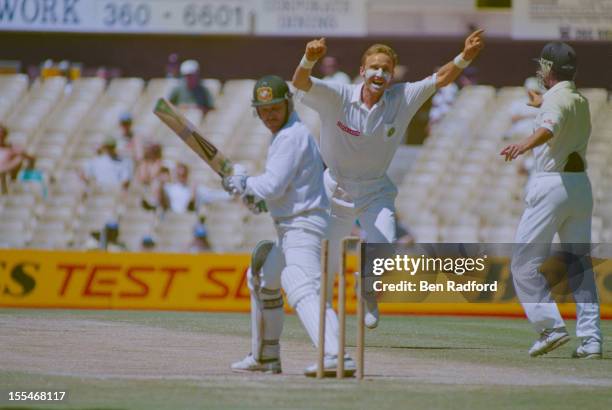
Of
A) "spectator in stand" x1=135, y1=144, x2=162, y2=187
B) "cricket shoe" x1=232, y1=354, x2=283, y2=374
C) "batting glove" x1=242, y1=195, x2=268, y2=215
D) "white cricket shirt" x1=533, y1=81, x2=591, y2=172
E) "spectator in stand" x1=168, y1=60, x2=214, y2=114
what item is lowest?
"cricket shoe" x1=232, y1=354, x2=283, y2=374

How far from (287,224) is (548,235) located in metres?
2.18

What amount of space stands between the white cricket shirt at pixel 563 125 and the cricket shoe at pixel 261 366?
2.37 m

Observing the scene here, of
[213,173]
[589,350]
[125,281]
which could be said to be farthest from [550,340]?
[213,173]

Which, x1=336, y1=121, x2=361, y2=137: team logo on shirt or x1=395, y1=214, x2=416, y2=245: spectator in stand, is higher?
x1=395, y1=214, x2=416, y2=245: spectator in stand

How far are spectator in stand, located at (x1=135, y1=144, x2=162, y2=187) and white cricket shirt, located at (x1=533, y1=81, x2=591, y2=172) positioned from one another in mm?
7926

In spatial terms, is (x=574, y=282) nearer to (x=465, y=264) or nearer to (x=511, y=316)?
(x=465, y=264)

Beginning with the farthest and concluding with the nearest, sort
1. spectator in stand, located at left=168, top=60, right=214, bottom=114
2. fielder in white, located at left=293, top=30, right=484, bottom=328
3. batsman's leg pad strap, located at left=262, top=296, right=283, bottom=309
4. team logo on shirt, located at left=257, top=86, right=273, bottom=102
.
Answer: spectator in stand, located at left=168, top=60, right=214, bottom=114, fielder in white, located at left=293, top=30, right=484, bottom=328, batsman's leg pad strap, located at left=262, top=296, right=283, bottom=309, team logo on shirt, located at left=257, top=86, right=273, bottom=102

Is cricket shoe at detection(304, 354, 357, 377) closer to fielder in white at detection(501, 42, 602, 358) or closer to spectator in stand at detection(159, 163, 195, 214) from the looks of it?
fielder in white at detection(501, 42, 602, 358)

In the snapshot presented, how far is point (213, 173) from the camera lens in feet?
58.4

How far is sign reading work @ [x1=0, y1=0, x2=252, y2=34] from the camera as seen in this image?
19516mm

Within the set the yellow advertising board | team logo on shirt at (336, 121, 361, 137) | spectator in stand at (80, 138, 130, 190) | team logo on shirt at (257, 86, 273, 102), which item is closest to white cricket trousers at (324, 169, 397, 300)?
team logo on shirt at (336, 121, 361, 137)

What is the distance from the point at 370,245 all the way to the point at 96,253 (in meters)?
5.69

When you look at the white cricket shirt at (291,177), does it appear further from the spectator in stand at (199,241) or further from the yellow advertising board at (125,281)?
the spectator in stand at (199,241)

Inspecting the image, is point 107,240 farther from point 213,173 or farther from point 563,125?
point 563,125
